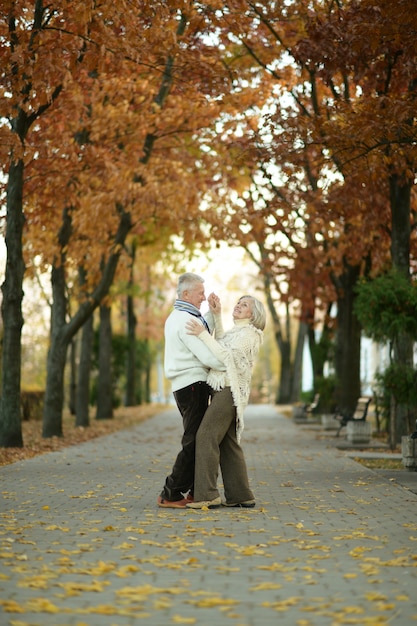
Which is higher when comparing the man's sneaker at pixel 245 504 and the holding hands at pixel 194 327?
the holding hands at pixel 194 327

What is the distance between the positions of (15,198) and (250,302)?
9007 millimetres

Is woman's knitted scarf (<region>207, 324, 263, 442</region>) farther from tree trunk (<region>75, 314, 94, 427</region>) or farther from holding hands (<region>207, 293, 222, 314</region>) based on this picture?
tree trunk (<region>75, 314, 94, 427</region>)

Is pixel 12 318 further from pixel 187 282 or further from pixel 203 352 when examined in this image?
pixel 203 352

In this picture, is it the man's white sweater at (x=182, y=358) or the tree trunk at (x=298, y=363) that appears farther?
the tree trunk at (x=298, y=363)

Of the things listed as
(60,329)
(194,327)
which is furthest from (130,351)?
(194,327)

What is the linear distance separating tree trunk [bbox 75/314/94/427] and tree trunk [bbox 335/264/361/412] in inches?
259

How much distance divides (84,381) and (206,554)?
21492mm

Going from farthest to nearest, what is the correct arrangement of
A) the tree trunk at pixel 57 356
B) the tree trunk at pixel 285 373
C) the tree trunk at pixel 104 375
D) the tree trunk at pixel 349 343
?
the tree trunk at pixel 285 373, the tree trunk at pixel 104 375, the tree trunk at pixel 349 343, the tree trunk at pixel 57 356

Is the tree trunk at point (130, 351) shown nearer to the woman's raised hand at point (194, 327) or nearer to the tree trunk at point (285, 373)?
the tree trunk at point (285, 373)

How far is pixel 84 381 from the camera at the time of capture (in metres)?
29.0

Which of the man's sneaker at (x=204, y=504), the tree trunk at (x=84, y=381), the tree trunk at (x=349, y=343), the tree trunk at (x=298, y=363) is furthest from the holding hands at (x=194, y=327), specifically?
the tree trunk at (x=298, y=363)

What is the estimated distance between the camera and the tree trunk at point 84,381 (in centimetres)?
2844

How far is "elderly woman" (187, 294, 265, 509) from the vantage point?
34.5 ft

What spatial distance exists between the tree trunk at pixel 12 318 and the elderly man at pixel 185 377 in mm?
8411
